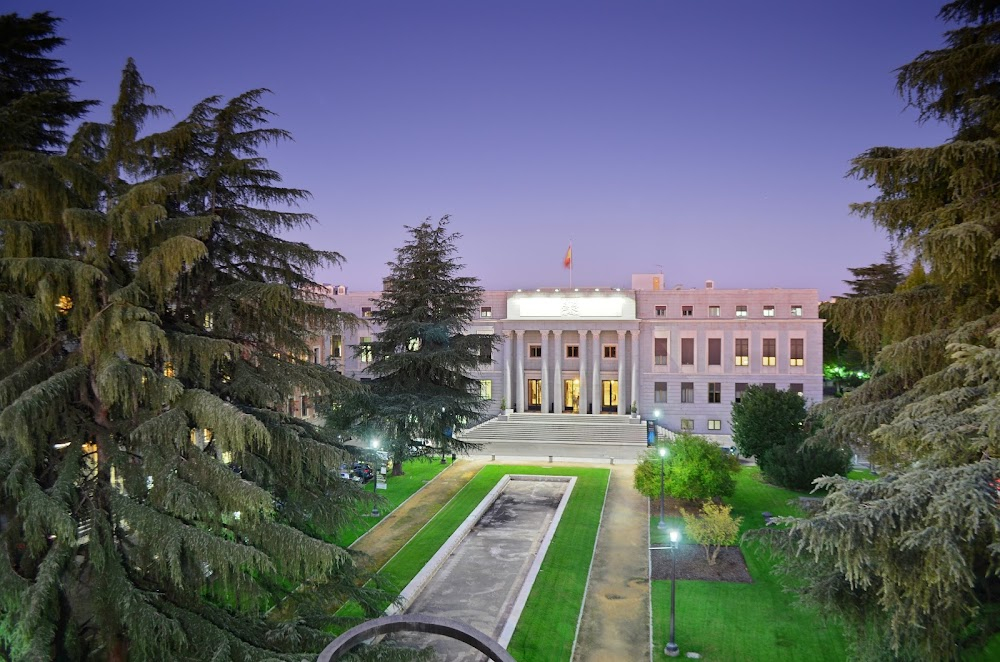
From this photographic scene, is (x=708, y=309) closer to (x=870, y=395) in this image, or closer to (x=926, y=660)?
(x=870, y=395)

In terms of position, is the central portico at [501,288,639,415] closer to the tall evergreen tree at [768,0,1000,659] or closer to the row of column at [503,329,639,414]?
the row of column at [503,329,639,414]

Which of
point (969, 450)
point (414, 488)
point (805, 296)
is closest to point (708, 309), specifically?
point (805, 296)

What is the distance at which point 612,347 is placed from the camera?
49562mm

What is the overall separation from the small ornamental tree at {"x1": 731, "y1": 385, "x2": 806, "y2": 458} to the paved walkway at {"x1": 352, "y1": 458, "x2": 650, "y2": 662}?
6.52 m

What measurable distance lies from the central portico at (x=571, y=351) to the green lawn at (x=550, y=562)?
16305 millimetres

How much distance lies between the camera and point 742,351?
4619 cm

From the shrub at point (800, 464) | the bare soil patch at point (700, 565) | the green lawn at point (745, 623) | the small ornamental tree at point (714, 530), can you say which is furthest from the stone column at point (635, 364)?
the green lawn at point (745, 623)

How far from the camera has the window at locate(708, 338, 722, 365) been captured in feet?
152

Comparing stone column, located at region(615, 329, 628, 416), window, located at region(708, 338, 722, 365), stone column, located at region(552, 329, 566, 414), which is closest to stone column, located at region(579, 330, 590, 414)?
stone column, located at region(552, 329, 566, 414)

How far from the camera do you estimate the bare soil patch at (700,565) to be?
62.3 feet

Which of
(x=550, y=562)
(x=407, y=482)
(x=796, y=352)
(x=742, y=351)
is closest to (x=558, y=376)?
(x=742, y=351)

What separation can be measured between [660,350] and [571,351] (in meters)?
7.07

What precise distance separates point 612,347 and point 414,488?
24357mm

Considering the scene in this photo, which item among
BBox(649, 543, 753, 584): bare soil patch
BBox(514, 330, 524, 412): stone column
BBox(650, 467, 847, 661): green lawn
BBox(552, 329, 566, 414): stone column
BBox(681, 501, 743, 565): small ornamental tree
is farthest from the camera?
BBox(514, 330, 524, 412): stone column
